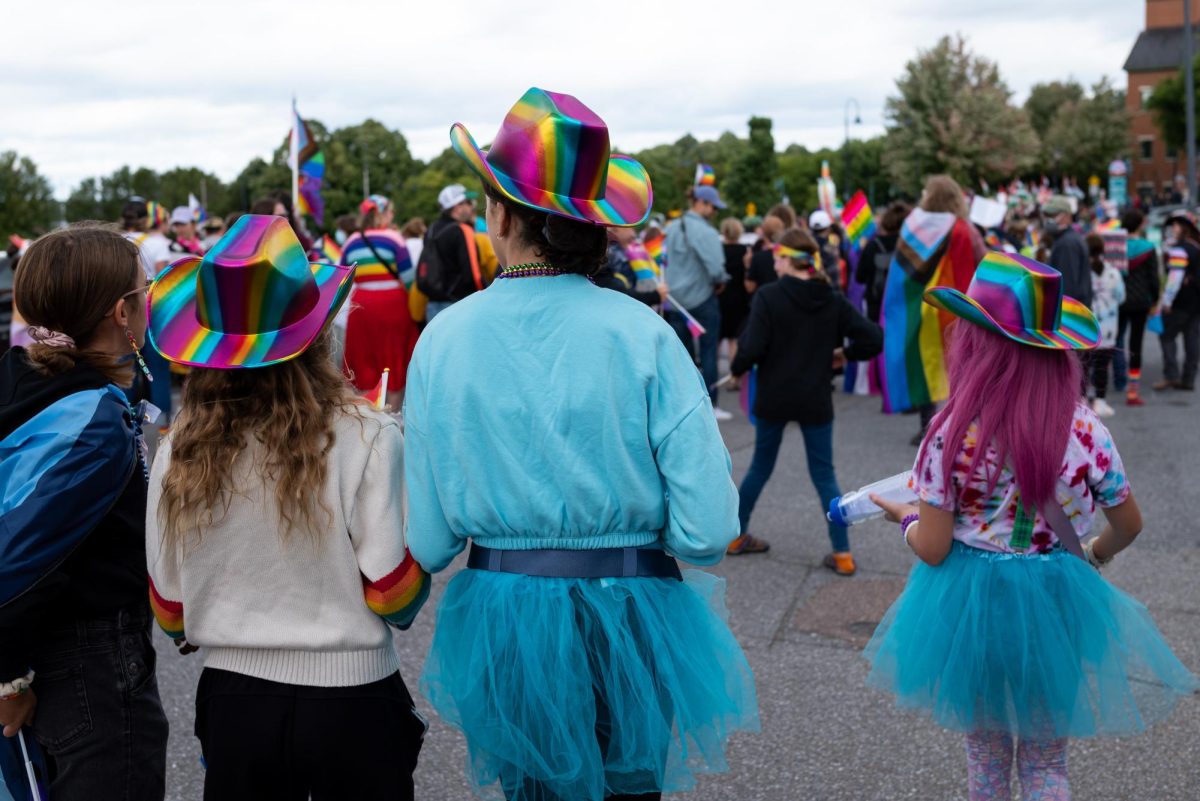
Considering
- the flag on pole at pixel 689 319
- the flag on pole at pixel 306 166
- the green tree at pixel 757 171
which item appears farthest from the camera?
the green tree at pixel 757 171

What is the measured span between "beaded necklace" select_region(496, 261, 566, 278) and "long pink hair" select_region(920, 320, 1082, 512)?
1.10 m

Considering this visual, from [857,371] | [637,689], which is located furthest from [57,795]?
[857,371]

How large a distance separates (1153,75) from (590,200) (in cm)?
11081

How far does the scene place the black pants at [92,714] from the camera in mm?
2449

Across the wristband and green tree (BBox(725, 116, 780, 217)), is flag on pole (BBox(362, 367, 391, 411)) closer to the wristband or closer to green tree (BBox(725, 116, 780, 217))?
the wristband

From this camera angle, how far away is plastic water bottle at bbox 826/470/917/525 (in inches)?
122

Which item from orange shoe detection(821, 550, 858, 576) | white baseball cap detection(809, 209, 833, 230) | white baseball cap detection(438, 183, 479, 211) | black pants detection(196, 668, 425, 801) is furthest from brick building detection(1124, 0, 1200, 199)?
black pants detection(196, 668, 425, 801)

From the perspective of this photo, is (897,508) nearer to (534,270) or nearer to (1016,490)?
(1016,490)

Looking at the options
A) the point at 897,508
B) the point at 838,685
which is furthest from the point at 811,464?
the point at 897,508

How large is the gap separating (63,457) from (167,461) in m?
0.20

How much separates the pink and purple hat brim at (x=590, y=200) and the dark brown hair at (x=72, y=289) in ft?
2.67

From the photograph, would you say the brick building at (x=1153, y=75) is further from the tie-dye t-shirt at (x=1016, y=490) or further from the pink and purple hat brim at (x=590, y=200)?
the pink and purple hat brim at (x=590, y=200)

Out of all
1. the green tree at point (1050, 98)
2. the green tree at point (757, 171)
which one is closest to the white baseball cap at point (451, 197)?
the green tree at point (757, 171)

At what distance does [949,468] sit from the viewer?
111 inches
